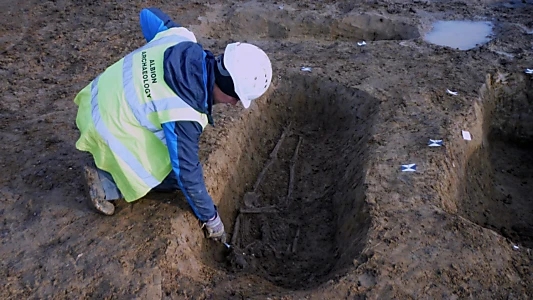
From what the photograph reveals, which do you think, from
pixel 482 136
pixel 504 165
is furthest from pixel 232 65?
pixel 504 165

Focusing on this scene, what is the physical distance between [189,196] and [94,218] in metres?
0.82

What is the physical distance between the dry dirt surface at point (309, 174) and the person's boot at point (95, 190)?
113mm

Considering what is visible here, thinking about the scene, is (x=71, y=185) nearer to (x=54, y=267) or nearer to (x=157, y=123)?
(x=54, y=267)

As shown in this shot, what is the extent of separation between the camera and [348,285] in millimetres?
3037

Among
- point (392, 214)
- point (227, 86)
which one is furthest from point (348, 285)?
point (227, 86)

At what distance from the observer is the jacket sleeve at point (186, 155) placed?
9.48 ft

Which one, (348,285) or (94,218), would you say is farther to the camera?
(94,218)

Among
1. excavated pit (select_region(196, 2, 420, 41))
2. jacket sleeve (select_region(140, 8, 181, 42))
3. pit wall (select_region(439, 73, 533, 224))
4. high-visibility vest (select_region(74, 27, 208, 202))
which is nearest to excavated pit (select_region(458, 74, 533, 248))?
pit wall (select_region(439, 73, 533, 224))

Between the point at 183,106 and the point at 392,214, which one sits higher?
the point at 183,106

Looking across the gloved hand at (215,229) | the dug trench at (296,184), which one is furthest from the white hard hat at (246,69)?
the dug trench at (296,184)

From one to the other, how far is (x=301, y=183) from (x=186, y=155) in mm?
2069

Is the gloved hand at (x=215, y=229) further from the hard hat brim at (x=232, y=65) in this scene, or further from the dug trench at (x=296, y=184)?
the hard hat brim at (x=232, y=65)

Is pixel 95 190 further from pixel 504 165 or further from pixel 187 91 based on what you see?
pixel 504 165

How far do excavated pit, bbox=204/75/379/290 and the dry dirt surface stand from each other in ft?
0.06
